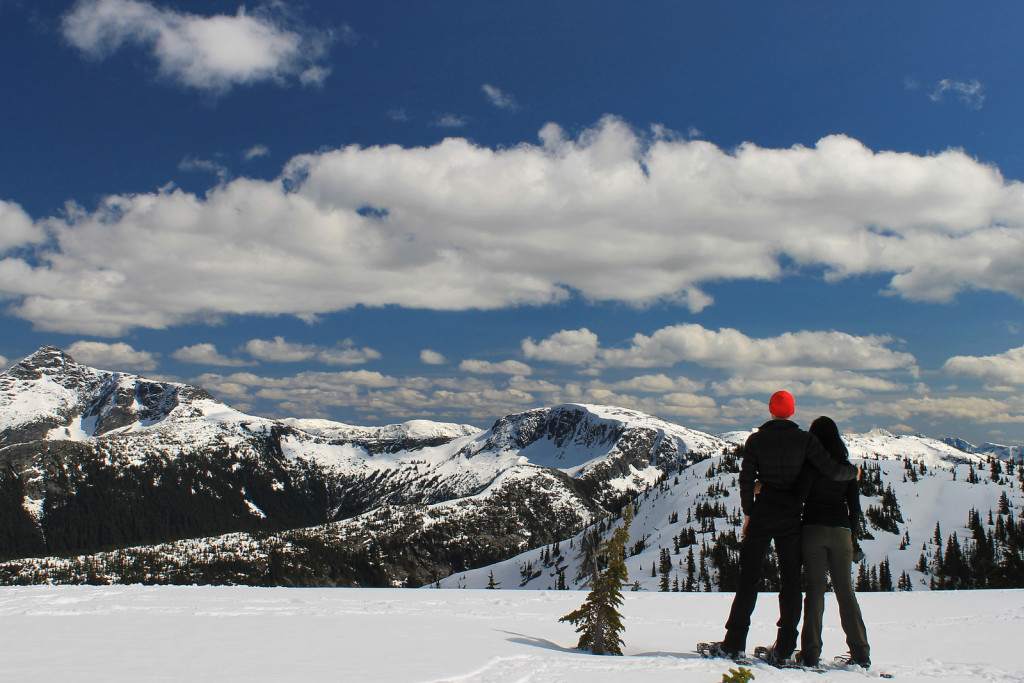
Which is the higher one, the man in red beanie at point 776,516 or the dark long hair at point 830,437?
the dark long hair at point 830,437

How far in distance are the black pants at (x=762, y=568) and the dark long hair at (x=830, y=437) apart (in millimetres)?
1172

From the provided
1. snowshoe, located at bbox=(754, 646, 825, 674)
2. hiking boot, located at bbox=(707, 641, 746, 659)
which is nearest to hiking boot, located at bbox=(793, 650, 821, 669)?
snowshoe, located at bbox=(754, 646, 825, 674)

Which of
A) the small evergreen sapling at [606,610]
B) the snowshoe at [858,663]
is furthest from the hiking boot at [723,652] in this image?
the small evergreen sapling at [606,610]

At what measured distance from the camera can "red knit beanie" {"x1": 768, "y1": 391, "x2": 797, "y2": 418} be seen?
35.6 feet

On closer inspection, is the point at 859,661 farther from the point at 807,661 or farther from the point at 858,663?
the point at 807,661

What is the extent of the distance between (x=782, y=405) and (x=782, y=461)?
3.27ft

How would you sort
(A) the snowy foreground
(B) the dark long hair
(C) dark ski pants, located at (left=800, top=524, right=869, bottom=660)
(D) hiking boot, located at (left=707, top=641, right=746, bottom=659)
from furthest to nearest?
(B) the dark long hair → (D) hiking boot, located at (left=707, top=641, right=746, bottom=659) → (C) dark ski pants, located at (left=800, top=524, right=869, bottom=660) → (A) the snowy foreground

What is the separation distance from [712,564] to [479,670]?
15973 centimetres

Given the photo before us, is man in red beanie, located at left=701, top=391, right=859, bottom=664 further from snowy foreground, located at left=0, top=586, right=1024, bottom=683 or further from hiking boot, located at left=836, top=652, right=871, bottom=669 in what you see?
snowy foreground, located at left=0, top=586, right=1024, bottom=683

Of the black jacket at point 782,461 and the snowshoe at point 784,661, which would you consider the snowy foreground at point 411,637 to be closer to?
the snowshoe at point 784,661

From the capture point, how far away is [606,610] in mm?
12352

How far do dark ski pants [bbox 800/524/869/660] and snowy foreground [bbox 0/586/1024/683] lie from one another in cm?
78

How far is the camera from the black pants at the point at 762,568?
1030 centimetres

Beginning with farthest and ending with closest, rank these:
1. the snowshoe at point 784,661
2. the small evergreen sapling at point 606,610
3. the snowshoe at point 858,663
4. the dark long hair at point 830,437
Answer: the small evergreen sapling at point 606,610, the dark long hair at point 830,437, the snowshoe at point 784,661, the snowshoe at point 858,663
